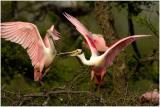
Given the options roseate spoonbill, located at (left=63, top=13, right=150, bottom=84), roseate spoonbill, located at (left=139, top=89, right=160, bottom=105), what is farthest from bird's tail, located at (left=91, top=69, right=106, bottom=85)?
roseate spoonbill, located at (left=139, top=89, right=160, bottom=105)

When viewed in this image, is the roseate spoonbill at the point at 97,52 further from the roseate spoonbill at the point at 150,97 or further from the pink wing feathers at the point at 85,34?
the roseate spoonbill at the point at 150,97

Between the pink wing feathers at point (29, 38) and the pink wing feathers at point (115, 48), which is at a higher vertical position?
the pink wing feathers at point (29, 38)

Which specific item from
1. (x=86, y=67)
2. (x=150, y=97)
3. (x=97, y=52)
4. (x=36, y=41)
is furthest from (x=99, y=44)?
(x=86, y=67)

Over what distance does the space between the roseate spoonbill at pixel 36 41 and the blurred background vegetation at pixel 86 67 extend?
30 centimetres

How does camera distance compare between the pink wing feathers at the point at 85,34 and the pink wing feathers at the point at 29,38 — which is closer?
the pink wing feathers at the point at 85,34

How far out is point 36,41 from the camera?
4.01m

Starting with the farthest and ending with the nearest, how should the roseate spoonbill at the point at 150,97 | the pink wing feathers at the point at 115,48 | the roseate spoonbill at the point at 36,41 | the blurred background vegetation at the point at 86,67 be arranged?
the roseate spoonbill at the point at 150,97
the blurred background vegetation at the point at 86,67
the roseate spoonbill at the point at 36,41
the pink wing feathers at the point at 115,48

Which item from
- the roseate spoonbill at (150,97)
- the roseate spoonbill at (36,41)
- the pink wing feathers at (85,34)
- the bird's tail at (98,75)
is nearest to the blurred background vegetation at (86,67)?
the roseate spoonbill at (150,97)

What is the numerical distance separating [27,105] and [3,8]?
10.6 ft

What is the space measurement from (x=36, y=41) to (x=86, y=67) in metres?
1.21

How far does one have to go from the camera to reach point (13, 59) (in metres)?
6.32

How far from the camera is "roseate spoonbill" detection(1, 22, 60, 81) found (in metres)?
3.92

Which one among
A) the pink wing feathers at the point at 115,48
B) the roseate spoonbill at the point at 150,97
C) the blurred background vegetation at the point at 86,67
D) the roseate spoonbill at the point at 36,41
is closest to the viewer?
the pink wing feathers at the point at 115,48

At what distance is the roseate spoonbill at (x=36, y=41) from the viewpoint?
3.92 meters
